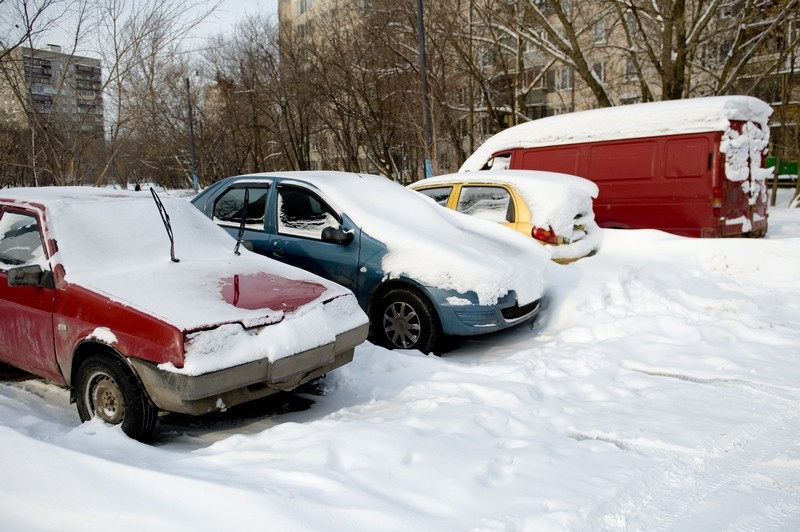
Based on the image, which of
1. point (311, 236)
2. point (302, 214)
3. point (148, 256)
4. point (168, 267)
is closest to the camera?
point (168, 267)

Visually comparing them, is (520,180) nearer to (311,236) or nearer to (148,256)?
(311,236)

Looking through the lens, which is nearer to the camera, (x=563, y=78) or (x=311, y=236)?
(x=311, y=236)

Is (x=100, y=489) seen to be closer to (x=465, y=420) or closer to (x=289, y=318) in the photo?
(x=289, y=318)

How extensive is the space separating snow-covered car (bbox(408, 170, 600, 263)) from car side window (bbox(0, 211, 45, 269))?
477cm

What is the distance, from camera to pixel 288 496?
2.64 metres

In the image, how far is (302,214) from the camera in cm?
630

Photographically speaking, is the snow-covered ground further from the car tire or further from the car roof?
the car roof

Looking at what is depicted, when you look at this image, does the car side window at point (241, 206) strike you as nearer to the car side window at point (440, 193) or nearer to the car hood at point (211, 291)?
the car hood at point (211, 291)

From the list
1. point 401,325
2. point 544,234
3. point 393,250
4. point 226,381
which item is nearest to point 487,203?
point 544,234

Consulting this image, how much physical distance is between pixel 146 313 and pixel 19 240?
168 centimetres

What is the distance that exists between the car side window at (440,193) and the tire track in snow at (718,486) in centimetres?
A: 471

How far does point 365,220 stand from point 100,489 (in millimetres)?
3771

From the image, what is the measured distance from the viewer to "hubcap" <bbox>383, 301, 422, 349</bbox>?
5.60 metres

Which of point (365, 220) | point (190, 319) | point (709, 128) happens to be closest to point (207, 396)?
point (190, 319)
